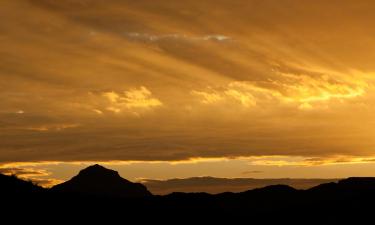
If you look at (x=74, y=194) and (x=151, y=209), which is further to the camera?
(x=151, y=209)

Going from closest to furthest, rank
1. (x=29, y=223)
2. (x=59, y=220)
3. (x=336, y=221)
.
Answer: (x=29, y=223) < (x=59, y=220) < (x=336, y=221)

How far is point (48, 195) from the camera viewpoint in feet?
228

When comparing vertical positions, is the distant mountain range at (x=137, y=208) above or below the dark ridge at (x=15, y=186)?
below

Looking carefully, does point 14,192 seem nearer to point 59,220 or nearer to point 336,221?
point 59,220

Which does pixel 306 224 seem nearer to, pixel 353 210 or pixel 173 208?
pixel 353 210

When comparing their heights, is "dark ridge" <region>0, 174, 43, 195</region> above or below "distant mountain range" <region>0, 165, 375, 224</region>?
above

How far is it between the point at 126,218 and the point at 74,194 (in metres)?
8.01

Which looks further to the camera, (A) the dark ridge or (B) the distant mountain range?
(A) the dark ridge

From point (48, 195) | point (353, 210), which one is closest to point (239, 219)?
point (353, 210)

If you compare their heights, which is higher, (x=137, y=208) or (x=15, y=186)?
(x=15, y=186)

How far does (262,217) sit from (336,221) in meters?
15.3

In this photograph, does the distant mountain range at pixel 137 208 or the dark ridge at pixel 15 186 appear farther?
the dark ridge at pixel 15 186

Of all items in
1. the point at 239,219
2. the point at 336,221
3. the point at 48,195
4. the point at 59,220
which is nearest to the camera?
the point at 59,220

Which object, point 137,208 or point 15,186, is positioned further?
point 137,208
